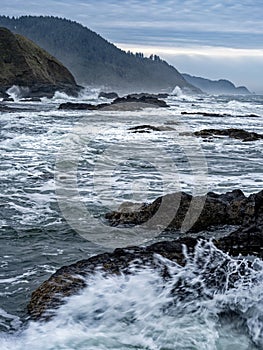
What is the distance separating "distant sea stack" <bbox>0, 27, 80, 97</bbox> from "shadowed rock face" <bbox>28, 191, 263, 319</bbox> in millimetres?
50681

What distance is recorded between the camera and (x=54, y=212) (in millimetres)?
8070

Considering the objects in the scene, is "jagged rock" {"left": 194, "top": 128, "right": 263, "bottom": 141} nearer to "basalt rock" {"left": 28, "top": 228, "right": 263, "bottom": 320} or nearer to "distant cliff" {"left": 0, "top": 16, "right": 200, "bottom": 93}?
"basalt rock" {"left": 28, "top": 228, "right": 263, "bottom": 320}

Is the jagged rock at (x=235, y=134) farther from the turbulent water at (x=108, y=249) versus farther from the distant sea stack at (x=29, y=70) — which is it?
the distant sea stack at (x=29, y=70)

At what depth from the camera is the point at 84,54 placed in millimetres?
184000

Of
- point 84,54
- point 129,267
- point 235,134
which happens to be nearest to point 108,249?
point 129,267

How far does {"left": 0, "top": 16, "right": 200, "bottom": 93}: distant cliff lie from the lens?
172 metres

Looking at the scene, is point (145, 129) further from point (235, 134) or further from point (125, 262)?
point (125, 262)

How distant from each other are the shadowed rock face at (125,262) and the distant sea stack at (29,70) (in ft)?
166

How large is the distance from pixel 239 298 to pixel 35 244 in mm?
2935

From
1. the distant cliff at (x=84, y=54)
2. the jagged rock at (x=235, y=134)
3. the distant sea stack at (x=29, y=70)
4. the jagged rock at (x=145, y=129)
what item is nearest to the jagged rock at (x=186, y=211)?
the jagged rock at (x=235, y=134)

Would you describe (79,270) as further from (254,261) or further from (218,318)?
(254,261)

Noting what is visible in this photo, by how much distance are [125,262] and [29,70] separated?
60.3 meters

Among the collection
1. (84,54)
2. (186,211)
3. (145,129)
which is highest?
(84,54)

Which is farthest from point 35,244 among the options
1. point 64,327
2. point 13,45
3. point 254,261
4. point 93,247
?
point 13,45
